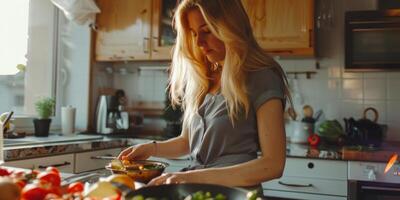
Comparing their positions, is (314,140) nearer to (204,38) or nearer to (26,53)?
(204,38)

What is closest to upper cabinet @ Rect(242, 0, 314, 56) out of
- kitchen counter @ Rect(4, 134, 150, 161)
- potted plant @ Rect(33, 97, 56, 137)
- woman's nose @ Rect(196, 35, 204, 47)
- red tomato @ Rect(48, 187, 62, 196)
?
kitchen counter @ Rect(4, 134, 150, 161)

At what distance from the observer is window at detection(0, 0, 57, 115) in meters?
2.47

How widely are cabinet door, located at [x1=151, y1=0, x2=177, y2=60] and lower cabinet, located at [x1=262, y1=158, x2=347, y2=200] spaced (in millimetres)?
1155

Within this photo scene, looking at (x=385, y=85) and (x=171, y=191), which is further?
(x=385, y=85)

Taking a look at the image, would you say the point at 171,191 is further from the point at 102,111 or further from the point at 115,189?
the point at 102,111

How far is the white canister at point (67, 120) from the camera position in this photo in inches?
103

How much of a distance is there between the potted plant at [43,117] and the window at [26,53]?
217 millimetres

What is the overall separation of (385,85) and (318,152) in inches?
31.7

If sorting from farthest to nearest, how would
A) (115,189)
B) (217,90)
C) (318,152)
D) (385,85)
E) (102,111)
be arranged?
(102,111) → (385,85) → (318,152) → (217,90) → (115,189)

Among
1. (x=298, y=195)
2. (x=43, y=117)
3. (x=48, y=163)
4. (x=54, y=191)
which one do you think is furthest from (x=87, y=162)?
(x=54, y=191)

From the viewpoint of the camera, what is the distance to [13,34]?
252 centimetres

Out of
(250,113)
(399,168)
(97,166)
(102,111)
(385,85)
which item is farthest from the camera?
(102,111)

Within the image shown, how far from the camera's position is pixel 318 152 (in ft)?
6.51

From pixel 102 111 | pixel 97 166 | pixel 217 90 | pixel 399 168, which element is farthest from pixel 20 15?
pixel 399 168
